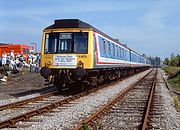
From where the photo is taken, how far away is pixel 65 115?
10711mm

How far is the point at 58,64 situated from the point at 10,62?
14.2 meters

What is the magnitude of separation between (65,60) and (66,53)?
1.08ft

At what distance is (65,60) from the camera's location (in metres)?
16.8

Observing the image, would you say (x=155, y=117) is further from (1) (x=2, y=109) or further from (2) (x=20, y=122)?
(1) (x=2, y=109)

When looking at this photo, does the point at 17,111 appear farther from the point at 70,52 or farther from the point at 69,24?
the point at 69,24

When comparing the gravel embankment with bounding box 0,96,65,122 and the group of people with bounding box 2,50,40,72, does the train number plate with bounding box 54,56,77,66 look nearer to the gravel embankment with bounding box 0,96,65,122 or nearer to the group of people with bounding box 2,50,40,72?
the gravel embankment with bounding box 0,96,65,122

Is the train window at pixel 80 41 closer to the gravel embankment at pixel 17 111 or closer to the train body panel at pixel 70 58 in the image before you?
the train body panel at pixel 70 58

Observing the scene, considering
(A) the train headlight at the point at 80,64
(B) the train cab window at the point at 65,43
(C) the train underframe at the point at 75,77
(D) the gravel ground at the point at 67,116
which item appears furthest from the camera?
(B) the train cab window at the point at 65,43

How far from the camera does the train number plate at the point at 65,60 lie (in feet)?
55.0

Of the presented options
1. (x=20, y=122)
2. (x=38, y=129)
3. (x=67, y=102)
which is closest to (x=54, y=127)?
(x=38, y=129)

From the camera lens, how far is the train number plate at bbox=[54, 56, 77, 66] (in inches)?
659

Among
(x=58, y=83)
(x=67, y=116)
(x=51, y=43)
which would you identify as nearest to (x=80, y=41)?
(x=51, y=43)

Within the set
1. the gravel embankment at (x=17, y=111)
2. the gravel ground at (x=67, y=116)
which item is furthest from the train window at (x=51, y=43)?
the gravel ground at (x=67, y=116)

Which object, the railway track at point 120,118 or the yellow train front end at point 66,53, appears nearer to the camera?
Result: the railway track at point 120,118
